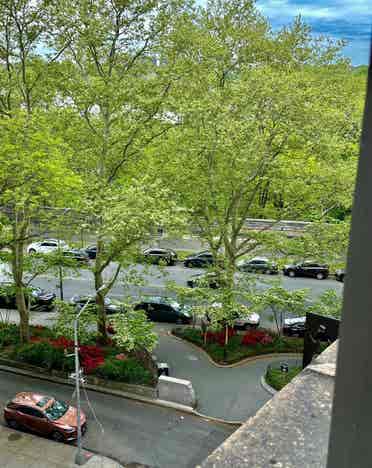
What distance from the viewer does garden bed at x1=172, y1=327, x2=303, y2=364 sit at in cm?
1787

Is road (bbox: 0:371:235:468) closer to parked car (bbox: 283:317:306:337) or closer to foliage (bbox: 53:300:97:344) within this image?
foliage (bbox: 53:300:97:344)

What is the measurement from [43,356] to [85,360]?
1825mm

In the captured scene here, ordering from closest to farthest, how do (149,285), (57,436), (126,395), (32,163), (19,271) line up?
(32,163) < (57,436) < (126,395) < (19,271) < (149,285)

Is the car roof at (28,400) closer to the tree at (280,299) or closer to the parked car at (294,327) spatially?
the tree at (280,299)

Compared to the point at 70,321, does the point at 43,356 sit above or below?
below

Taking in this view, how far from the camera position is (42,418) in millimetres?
12758

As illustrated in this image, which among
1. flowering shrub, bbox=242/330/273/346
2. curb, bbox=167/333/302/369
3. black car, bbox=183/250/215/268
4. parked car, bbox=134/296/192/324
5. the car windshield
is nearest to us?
the car windshield

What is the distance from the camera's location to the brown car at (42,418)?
12656mm

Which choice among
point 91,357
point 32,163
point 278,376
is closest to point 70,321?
point 91,357

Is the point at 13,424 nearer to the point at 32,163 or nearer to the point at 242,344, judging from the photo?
the point at 32,163

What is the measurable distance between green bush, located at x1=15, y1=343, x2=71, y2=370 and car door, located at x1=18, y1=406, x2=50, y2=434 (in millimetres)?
2960

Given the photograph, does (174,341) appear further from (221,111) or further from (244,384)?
(221,111)

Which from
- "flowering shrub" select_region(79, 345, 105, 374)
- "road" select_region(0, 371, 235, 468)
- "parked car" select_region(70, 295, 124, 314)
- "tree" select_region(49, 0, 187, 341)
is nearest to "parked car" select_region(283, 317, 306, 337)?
"road" select_region(0, 371, 235, 468)

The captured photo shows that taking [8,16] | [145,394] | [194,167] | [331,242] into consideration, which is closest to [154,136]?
[194,167]
